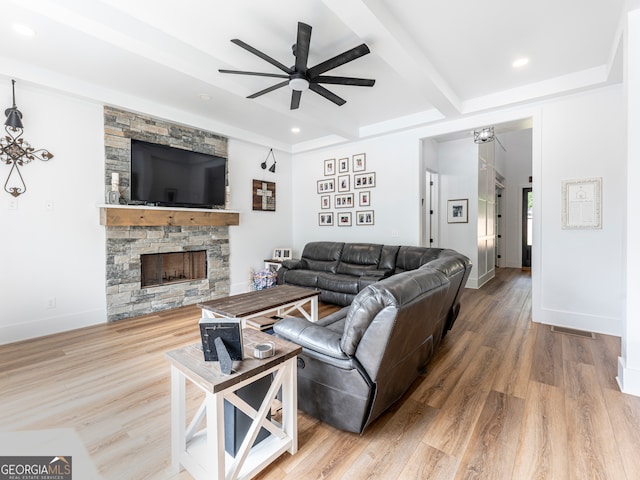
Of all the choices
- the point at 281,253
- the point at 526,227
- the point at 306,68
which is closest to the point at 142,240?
the point at 281,253

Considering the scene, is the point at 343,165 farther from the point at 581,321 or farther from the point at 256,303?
the point at 581,321

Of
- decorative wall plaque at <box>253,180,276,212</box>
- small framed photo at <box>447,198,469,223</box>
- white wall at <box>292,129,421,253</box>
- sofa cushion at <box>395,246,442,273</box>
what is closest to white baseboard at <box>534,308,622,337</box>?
sofa cushion at <box>395,246,442,273</box>

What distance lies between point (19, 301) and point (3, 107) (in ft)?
6.49

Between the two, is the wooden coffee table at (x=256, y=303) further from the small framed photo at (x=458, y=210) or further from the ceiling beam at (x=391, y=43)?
the small framed photo at (x=458, y=210)

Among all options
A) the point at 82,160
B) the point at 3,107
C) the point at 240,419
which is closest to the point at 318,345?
the point at 240,419

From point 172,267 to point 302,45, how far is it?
11.8 feet

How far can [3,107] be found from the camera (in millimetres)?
2969

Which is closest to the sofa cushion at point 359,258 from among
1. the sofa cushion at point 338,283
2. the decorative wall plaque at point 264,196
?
the sofa cushion at point 338,283

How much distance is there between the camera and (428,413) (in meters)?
1.89

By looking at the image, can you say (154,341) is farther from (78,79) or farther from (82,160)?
(78,79)

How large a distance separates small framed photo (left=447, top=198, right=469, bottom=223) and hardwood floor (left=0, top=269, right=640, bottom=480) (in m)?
2.86

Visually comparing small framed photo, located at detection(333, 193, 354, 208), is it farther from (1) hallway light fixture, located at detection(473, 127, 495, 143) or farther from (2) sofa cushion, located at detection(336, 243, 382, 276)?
(1) hallway light fixture, located at detection(473, 127, 495, 143)

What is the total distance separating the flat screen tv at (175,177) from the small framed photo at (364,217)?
2342 mm

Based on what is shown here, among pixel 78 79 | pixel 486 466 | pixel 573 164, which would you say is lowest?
pixel 486 466
